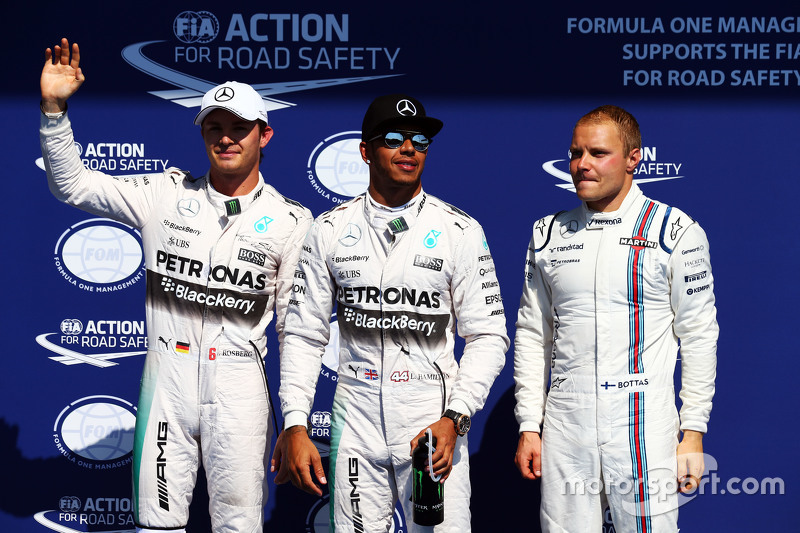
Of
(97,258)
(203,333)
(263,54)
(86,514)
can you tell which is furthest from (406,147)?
(86,514)

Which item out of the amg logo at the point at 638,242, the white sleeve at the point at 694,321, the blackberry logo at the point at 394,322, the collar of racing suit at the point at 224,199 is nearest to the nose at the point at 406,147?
the blackberry logo at the point at 394,322

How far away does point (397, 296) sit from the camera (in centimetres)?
259

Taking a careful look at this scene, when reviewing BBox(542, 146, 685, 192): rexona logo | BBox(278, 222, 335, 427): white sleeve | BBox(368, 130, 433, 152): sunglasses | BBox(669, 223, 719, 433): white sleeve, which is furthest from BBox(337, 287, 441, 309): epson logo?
BBox(542, 146, 685, 192): rexona logo

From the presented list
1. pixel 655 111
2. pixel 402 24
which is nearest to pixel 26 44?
pixel 402 24

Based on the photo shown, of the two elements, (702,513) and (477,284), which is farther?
(702,513)

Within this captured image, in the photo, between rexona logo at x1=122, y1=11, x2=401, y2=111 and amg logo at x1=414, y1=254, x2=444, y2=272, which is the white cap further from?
rexona logo at x1=122, y1=11, x2=401, y2=111

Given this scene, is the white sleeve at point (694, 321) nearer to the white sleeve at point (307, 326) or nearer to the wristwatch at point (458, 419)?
the wristwatch at point (458, 419)

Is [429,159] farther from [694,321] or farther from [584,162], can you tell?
[694,321]

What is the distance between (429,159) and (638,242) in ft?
4.13

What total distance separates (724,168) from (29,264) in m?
2.91

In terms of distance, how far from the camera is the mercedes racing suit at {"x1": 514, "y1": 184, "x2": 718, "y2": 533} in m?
2.58

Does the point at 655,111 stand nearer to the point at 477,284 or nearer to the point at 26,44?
the point at 477,284

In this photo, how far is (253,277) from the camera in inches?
111

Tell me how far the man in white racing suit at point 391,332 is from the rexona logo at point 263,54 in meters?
1.13
